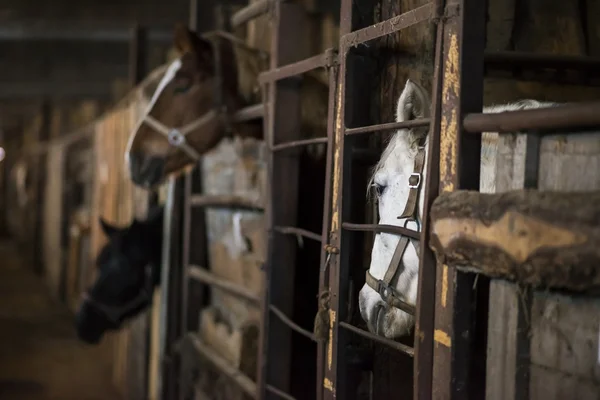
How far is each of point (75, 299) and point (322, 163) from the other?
25.4ft

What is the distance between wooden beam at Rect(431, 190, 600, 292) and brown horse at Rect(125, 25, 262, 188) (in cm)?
216

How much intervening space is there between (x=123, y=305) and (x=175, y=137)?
5.45 feet

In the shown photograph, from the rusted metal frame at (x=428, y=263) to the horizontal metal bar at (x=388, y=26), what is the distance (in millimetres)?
94

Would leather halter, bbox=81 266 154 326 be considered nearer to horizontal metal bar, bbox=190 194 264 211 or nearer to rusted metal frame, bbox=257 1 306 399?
horizontal metal bar, bbox=190 194 264 211

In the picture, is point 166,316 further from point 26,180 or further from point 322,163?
point 26,180

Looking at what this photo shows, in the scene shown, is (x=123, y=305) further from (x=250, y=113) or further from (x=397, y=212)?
(x=397, y=212)

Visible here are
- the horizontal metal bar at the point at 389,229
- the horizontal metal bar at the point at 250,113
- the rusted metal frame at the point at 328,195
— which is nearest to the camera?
the horizontal metal bar at the point at 389,229

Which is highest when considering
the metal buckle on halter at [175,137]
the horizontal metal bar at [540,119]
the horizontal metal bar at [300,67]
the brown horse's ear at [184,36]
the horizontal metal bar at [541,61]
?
the brown horse's ear at [184,36]

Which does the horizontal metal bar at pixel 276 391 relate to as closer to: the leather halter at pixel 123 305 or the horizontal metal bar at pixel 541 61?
the horizontal metal bar at pixel 541 61

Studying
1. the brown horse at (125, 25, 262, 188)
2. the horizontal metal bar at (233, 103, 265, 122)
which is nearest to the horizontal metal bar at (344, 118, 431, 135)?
the horizontal metal bar at (233, 103, 265, 122)

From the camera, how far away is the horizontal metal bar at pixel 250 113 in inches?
131

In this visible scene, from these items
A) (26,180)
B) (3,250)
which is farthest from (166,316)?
(3,250)

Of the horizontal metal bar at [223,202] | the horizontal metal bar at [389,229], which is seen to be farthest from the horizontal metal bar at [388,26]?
the horizontal metal bar at [223,202]

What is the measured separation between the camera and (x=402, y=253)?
213 cm
